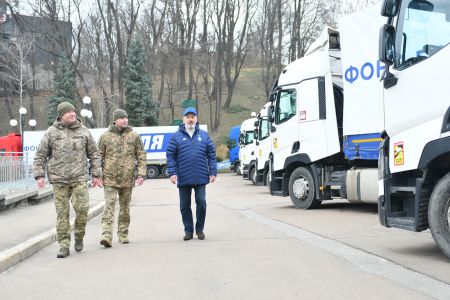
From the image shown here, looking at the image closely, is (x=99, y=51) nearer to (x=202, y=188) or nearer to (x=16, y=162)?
(x=16, y=162)

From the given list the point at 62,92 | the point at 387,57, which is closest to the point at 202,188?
the point at 387,57

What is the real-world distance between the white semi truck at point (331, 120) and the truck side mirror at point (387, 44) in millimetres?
4536

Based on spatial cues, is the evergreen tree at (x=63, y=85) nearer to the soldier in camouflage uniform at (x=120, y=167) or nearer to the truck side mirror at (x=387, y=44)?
the soldier in camouflage uniform at (x=120, y=167)

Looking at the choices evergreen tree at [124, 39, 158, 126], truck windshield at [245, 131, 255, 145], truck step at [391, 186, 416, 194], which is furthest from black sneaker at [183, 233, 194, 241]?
evergreen tree at [124, 39, 158, 126]

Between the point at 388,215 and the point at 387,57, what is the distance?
1.89 metres

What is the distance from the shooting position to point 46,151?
23.9ft

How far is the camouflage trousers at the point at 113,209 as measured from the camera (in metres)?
7.96

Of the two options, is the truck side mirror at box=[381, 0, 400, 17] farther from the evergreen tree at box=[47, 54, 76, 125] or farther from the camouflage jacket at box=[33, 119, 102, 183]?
the evergreen tree at box=[47, 54, 76, 125]

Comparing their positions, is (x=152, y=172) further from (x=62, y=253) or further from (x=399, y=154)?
(x=399, y=154)

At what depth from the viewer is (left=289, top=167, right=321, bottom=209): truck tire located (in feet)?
43.0

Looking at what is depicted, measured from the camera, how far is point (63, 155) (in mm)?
7277

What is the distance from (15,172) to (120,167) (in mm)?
8283

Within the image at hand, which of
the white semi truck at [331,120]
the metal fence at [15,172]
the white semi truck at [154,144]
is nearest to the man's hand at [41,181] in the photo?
the metal fence at [15,172]

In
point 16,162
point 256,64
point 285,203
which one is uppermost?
point 256,64
